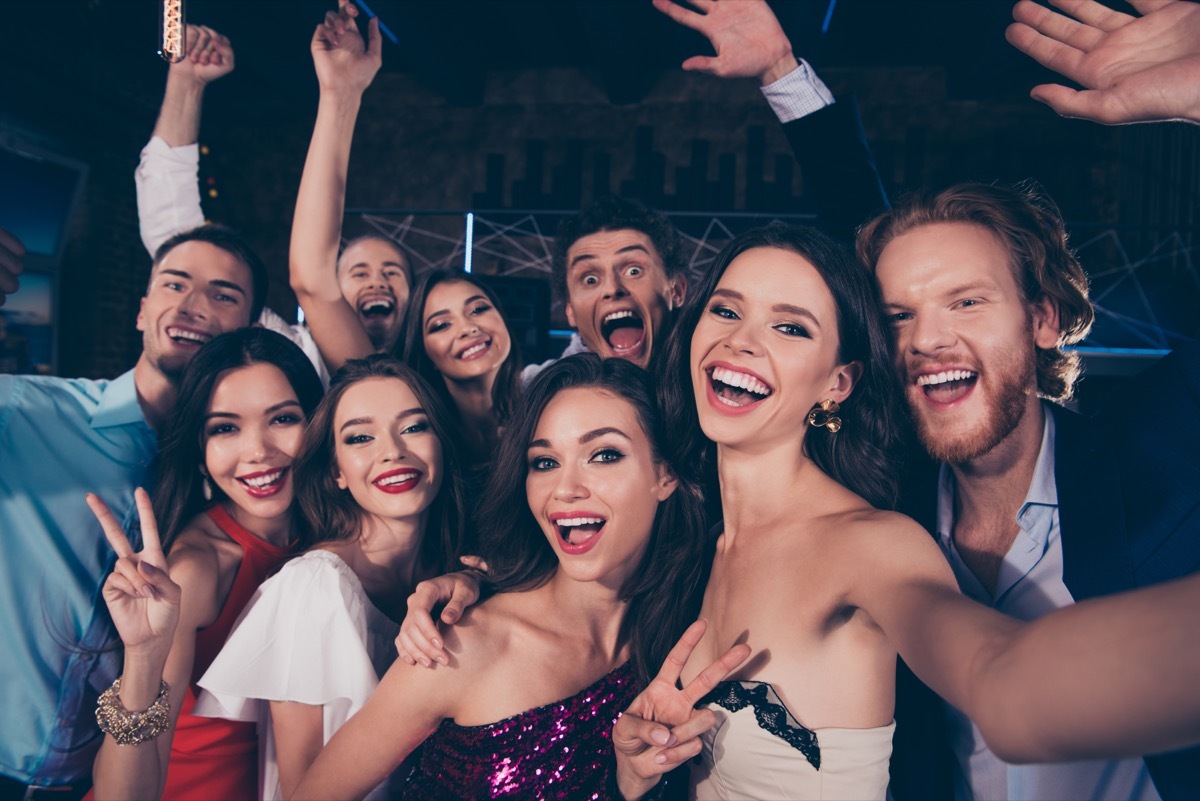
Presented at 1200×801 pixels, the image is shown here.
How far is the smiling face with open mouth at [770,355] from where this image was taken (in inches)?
61.8

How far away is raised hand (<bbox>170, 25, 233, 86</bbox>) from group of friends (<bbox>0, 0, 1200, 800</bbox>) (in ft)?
2.37

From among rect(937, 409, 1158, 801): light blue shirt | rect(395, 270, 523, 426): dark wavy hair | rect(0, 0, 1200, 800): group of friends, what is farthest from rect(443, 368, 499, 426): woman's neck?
rect(937, 409, 1158, 801): light blue shirt

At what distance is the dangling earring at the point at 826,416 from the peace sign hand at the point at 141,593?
148cm

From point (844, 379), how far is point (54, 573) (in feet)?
7.13

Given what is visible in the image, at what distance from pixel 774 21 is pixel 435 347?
153 centimetres

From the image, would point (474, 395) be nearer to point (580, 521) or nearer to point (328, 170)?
point (328, 170)

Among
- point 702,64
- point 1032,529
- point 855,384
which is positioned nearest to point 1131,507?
point 1032,529

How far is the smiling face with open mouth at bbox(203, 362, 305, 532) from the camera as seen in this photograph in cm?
213

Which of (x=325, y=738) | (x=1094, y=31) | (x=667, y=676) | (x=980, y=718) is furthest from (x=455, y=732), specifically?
(x=1094, y=31)

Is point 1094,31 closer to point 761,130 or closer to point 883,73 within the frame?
point 761,130

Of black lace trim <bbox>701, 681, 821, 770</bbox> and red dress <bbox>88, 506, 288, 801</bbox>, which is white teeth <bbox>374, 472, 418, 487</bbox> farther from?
black lace trim <bbox>701, 681, 821, 770</bbox>

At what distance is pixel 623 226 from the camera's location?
2.76 meters

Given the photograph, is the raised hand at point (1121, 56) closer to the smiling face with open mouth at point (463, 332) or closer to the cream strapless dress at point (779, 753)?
the cream strapless dress at point (779, 753)

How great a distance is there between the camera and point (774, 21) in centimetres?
211
